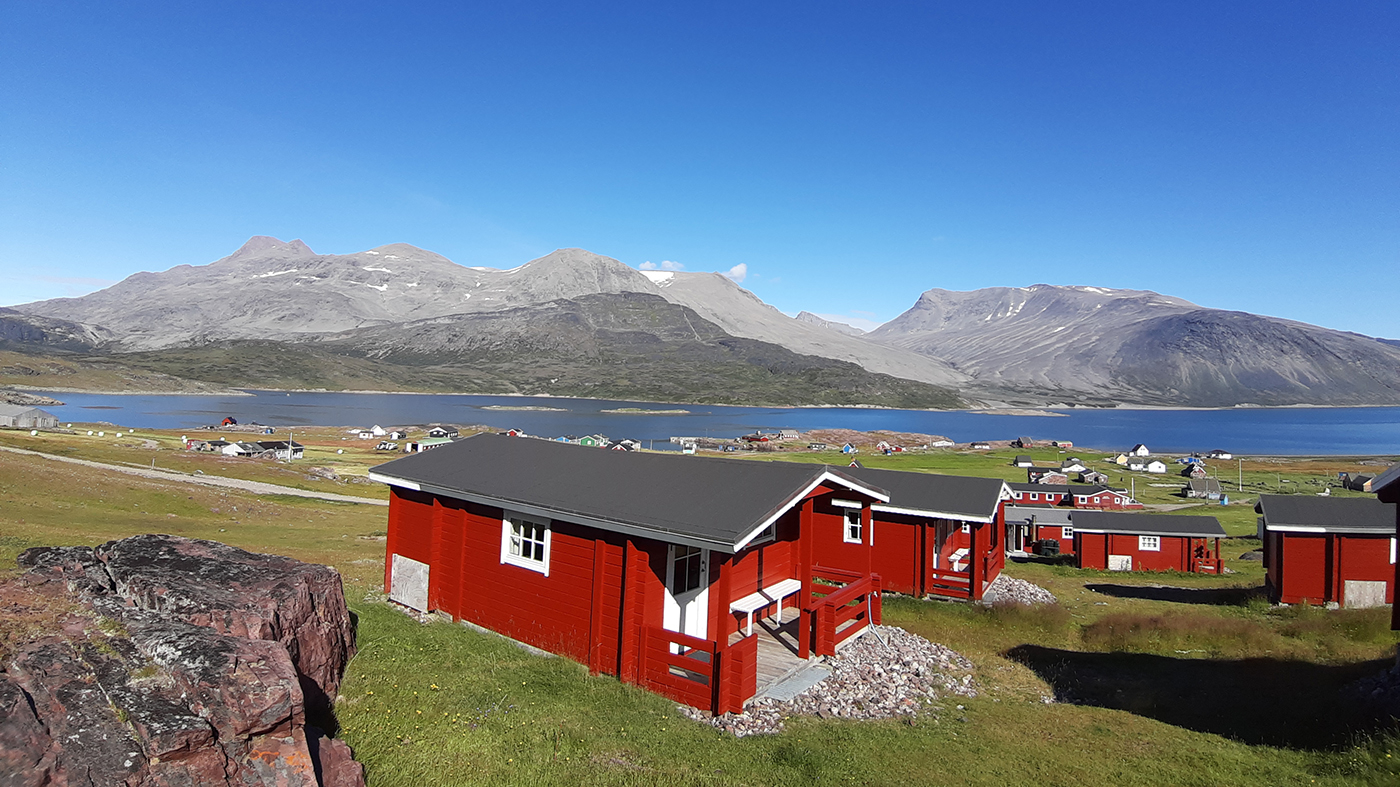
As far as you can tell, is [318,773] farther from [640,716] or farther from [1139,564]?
[1139,564]

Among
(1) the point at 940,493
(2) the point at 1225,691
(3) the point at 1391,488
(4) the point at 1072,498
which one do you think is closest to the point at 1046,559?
(4) the point at 1072,498

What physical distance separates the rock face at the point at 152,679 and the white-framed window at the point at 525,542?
267 inches

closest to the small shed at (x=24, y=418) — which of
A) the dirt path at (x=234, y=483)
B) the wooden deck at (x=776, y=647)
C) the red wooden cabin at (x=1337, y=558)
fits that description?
the dirt path at (x=234, y=483)

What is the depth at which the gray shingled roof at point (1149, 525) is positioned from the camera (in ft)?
144

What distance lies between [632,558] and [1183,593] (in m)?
32.7

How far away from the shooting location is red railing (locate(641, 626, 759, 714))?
→ 1330cm

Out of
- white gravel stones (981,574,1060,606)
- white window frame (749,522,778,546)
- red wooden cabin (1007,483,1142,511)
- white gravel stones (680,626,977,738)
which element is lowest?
red wooden cabin (1007,483,1142,511)

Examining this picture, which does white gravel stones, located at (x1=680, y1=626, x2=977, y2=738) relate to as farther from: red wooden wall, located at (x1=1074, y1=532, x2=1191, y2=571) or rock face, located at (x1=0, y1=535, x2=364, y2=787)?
red wooden wall, located at (x1=1074, y1=532, x2=1191, y2=571)

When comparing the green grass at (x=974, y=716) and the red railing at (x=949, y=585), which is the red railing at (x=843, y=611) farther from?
the red railing at (x=949, y=585)

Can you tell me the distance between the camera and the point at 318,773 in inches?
286

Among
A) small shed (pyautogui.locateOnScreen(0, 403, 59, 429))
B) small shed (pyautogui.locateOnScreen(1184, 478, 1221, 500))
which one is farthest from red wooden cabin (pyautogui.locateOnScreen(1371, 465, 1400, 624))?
small shed (pyautogui.locateOnScreen(0, 403, 59, 429))

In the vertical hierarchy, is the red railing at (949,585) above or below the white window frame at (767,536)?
below

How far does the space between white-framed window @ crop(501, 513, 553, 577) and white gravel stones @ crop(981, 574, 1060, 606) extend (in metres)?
18.6

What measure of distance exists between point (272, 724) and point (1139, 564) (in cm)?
5065
